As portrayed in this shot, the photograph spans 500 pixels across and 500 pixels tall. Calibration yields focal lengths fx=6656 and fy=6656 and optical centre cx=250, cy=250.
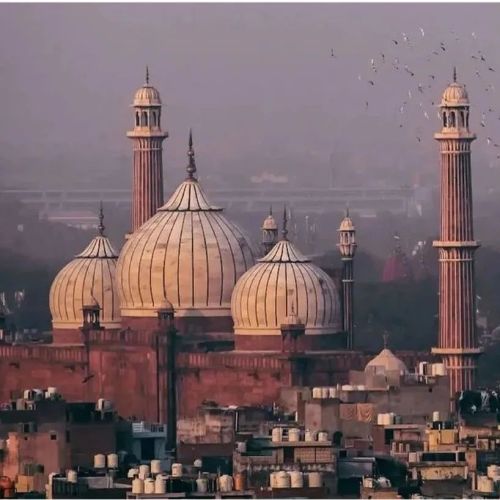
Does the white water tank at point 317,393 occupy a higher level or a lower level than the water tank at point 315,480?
higher

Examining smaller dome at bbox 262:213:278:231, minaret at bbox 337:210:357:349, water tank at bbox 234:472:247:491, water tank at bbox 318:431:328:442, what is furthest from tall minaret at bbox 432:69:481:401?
water tank at bbox 234:472:247:491

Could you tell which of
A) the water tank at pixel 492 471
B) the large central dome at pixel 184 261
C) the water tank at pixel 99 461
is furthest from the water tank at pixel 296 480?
the large central dome at pixel 184 261

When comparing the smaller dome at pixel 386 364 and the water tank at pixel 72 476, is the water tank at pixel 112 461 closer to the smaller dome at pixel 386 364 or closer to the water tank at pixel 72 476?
the water tank at pixel 72 476

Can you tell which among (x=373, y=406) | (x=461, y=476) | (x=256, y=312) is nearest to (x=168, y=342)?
(x=256, y=312)

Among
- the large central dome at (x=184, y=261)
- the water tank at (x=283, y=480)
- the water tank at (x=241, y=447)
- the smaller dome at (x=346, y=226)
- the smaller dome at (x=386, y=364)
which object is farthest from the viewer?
the smaller dome at (x=346, y=226)

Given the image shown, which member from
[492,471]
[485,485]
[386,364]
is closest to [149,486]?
[485,485]

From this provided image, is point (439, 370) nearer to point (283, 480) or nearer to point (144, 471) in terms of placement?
point (144, 471)
